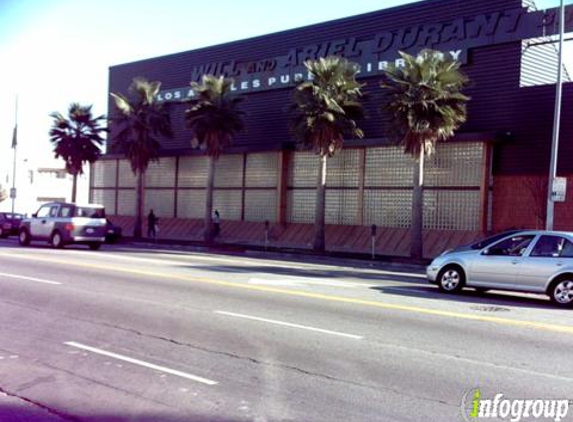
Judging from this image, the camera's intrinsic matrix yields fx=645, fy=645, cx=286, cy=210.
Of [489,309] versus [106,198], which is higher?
[106,198]

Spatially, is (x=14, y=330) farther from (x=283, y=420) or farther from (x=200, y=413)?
(x=283, y=420)

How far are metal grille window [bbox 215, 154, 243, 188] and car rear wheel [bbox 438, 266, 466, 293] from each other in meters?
22.8

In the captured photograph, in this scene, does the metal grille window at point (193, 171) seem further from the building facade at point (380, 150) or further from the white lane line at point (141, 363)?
the white lane line at point (141, 363)

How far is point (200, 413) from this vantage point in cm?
568

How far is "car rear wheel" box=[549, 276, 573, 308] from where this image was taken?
12.9 metres

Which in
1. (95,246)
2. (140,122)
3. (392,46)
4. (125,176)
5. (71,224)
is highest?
(392,46)

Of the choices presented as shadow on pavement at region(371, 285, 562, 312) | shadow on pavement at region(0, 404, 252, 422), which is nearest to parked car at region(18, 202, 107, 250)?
shadow on pavement at region(371, 285, 562, 312)

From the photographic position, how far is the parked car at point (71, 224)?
24.5m

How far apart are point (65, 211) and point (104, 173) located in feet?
68.1

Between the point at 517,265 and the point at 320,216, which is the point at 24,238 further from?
the point at 517,265

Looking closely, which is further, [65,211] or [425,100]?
[65,211]

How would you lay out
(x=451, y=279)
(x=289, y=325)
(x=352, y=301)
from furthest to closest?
(x=451, y=279) → (x=352, y=301) → (x=289, y=325)

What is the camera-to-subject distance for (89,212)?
81.7 feet

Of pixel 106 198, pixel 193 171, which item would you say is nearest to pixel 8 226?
pixel 106 198
